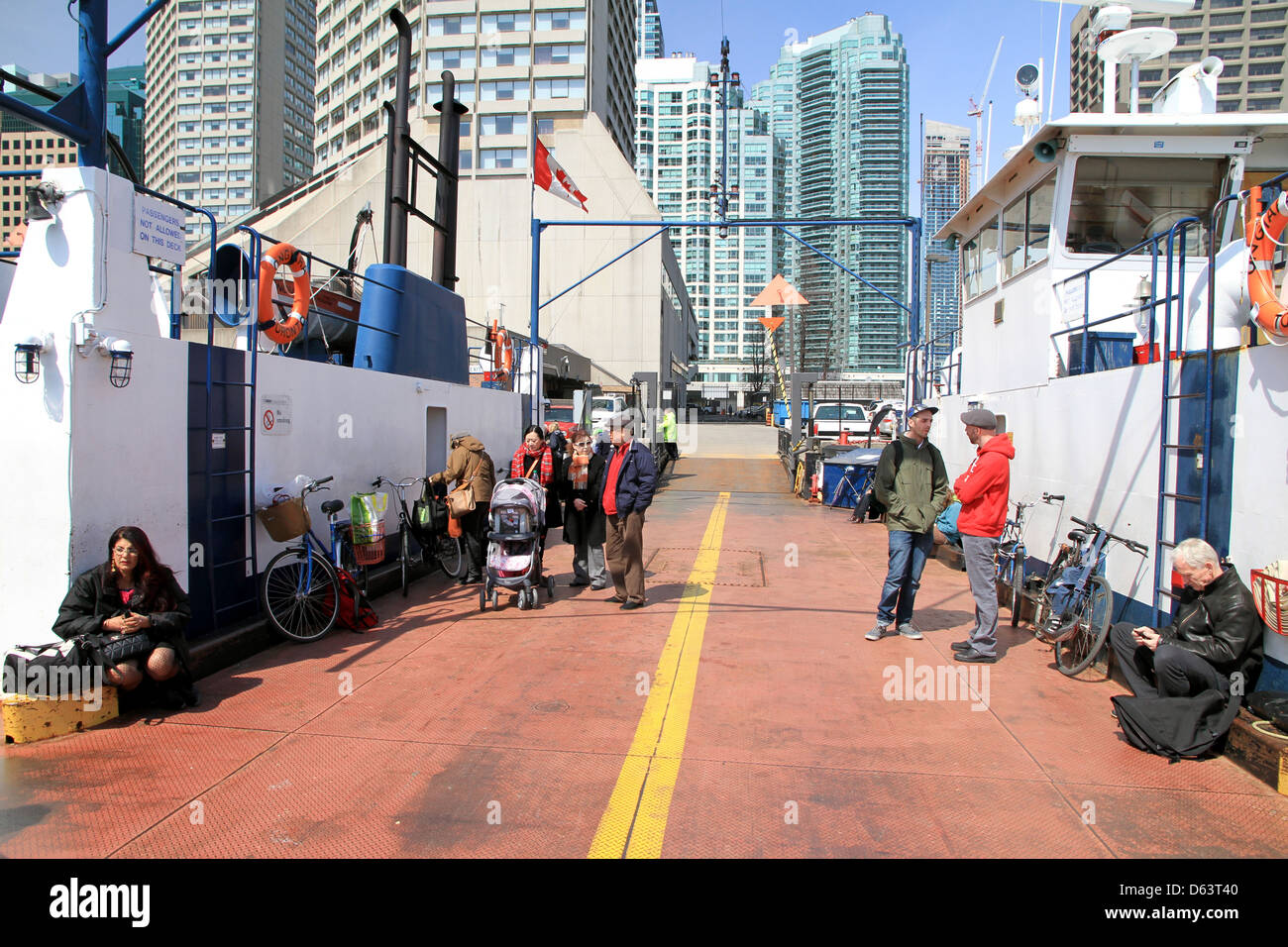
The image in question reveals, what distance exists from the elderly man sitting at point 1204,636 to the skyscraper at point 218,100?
426ft

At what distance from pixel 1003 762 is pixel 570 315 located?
48.4 meters

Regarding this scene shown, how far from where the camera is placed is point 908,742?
4.50 metres

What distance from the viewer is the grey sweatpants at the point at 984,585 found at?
Answer: 19.5 feet

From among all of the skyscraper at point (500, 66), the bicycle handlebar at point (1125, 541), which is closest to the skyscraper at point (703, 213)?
the skyscraper at point (500, 66)

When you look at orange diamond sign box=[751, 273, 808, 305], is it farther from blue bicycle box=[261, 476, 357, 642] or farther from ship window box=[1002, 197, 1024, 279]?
blue bicycle box=[261, 476, 357, 642]

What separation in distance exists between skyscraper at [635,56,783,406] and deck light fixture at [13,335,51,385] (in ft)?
349

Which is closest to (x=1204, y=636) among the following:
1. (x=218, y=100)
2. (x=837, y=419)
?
(x=837, y=419)

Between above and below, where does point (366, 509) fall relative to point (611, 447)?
below

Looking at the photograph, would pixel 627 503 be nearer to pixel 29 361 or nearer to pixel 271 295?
pixel 271 295

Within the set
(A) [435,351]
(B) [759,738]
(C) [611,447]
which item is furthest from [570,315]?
(B) [759,738]

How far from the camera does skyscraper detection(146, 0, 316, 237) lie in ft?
373

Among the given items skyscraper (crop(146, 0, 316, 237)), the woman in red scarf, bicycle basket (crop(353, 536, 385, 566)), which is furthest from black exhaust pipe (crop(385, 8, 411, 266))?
skyscraper (crop(146, 0, 316, 237))

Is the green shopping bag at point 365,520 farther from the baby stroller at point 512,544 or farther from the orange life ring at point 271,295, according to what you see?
the orange life ring at point 271,295
